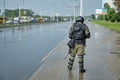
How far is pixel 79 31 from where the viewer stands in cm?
1116

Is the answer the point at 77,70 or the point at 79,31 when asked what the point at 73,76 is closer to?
the point at 77,70

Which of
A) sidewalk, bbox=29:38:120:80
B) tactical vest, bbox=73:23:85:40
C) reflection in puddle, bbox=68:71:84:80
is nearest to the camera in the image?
reflection in puddle, bbox=68:71:84:80

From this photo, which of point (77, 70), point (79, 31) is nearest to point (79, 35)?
point (79, 31)

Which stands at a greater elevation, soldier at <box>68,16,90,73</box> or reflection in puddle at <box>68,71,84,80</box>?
soldier at <box>68,16,90,73</box>

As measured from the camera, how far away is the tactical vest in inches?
438

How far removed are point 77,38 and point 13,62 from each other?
3745mm

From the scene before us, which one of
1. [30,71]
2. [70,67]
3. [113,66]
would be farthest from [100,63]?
[30,71]

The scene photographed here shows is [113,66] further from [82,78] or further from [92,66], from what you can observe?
[82,78]

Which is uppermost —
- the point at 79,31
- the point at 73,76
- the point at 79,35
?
the point at 79,31

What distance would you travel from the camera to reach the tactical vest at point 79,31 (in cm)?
1112

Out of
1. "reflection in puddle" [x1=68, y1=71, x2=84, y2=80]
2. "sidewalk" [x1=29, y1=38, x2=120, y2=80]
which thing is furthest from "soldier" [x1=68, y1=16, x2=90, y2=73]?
"sidewalk" [x1=29, y1=38, x2=120, y2=80]

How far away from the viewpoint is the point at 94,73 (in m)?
11.2

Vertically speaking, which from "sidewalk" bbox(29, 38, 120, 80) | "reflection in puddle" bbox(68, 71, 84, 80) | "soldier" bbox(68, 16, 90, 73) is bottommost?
"sidewalk" bbox(29, 38, 120, 80)

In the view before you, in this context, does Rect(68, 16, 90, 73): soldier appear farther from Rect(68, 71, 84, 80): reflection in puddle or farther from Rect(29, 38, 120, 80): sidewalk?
Rect(29, 38, 120, 80): sidewalk
